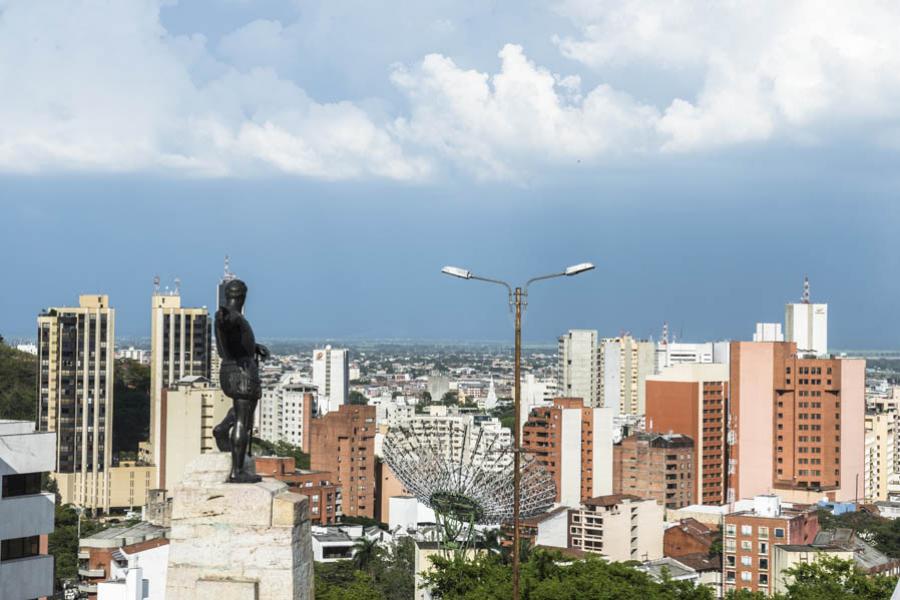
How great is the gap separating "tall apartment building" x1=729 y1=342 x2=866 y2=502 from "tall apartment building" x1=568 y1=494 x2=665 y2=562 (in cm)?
1900

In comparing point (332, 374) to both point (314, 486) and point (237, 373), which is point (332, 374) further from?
point (237, 373)

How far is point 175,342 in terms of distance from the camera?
240 ft

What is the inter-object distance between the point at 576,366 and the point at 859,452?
158 feet

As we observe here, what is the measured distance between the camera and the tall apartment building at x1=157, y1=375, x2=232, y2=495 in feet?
192

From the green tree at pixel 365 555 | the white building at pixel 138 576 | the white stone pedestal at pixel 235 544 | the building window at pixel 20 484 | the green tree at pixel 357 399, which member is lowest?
the green tree at pixel 357 399

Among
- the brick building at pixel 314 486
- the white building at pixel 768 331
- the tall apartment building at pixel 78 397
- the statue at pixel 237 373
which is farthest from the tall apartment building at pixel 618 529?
the white building at pixel 768 331

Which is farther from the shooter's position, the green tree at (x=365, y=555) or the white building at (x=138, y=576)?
the green tree at (x=365, y=555)

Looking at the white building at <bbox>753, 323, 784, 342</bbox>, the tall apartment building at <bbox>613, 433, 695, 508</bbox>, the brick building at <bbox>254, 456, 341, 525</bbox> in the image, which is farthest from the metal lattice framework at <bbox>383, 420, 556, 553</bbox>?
the white building at <bbox>753, 323, 784, 342</bbox>

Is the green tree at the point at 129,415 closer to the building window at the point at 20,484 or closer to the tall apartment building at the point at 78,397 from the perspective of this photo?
the tall apartment building at the point at 78,397

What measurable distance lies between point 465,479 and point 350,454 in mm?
29140

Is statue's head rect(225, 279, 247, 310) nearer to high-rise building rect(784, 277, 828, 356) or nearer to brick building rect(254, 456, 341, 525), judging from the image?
brick building rect(254, 456, 341, 525)

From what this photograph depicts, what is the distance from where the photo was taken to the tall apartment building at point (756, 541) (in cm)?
3747

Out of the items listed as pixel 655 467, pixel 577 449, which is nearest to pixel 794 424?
pixel 655 467

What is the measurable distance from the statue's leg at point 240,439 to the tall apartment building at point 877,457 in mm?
63812
